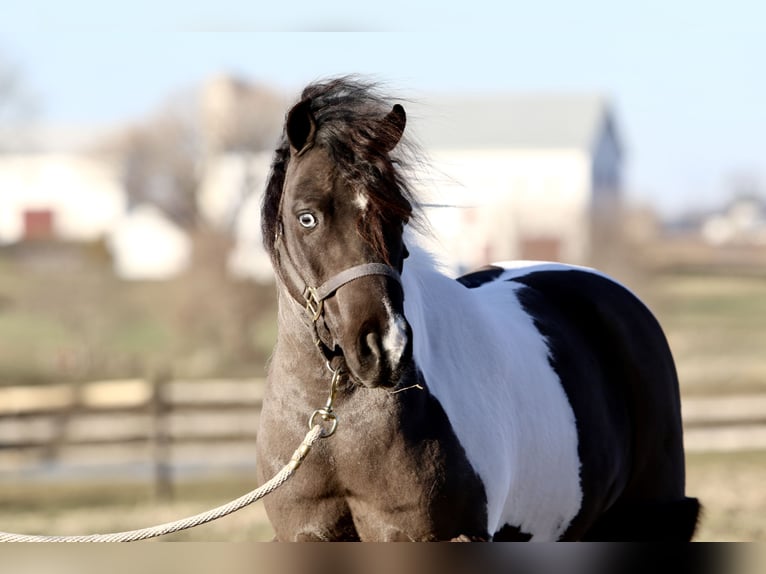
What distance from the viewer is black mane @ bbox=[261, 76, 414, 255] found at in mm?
2908

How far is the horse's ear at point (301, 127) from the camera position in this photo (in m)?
3.08

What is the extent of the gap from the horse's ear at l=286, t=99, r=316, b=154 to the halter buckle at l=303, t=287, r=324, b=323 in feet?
1.43

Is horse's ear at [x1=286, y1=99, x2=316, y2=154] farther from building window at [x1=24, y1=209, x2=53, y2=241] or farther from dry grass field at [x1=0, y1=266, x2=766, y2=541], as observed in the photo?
building window at [x1=24, y1=209, x2=53, y2=241]

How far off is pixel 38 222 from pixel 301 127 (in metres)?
47.3

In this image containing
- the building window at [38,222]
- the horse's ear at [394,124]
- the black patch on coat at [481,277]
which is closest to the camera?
the horse's ear at [394,124]

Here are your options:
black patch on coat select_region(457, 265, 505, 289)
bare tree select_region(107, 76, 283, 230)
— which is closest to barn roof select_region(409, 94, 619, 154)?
bare tree select_region(107, 76, 283, 230)

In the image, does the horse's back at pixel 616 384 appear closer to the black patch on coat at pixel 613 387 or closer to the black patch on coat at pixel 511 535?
the black patch on coat at pixel 613 387

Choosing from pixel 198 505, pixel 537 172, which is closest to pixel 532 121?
pixel 537 172

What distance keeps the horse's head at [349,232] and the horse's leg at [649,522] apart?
189 centimetres

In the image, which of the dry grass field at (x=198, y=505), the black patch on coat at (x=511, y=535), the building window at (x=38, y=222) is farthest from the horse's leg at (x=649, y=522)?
the building window at (x=38, y=222)

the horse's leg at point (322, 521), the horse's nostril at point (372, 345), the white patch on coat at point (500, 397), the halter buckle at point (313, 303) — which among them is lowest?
the horse's leg at point (322, 521)

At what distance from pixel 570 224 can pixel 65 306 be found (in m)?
13.2

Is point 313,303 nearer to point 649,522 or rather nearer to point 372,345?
point 372,345

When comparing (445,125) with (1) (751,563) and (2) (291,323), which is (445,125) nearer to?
(2) (291,323)
